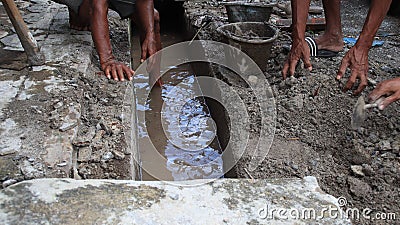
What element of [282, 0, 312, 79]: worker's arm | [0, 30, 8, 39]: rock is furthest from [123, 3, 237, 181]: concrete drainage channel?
[0, 30, 8, 39]: rock

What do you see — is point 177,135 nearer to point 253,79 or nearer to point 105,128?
point 253,79

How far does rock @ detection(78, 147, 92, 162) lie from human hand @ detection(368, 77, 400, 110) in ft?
5.82

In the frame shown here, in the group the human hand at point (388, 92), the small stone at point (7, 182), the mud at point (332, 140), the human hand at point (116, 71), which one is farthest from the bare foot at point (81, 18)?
the human hand at point (388, 92)

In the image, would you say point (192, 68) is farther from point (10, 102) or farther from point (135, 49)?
point (10, 102)

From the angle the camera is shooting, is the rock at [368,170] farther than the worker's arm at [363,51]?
No

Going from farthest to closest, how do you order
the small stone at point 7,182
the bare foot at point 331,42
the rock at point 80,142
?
the bare foot at point 331,42 < the rock at point 80,142 < the small stone at point 7,182

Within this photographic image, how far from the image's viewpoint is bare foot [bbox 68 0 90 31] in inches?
139

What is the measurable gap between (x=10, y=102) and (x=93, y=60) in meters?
1.01

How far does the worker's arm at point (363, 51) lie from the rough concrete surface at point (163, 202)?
1.48 metres

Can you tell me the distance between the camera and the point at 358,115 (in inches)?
107

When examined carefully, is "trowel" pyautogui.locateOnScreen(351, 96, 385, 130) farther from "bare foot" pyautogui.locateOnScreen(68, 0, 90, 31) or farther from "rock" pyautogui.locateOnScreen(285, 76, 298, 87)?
"bare foot" pyautogui.locateOnScreen(68, 0, 90, 31)

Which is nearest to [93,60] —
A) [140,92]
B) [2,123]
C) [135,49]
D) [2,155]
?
[140,92]

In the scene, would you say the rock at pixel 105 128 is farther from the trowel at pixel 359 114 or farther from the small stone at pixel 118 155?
the trowel at pixel 359 114

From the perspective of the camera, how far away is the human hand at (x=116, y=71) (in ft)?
10.1
